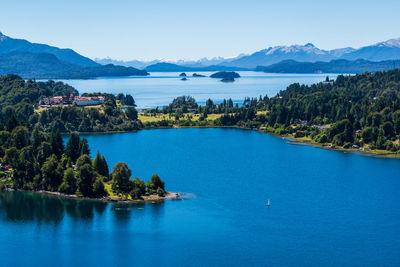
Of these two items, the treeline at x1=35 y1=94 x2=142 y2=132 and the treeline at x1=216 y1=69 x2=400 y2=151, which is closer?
the treeline at x1=216 y1=69 x2=400 y2=151

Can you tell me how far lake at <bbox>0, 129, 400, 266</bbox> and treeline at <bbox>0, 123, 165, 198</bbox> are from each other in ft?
4.70

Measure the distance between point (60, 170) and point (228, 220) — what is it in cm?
1592

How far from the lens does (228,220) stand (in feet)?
111

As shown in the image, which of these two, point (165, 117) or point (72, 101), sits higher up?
point (72, 101)

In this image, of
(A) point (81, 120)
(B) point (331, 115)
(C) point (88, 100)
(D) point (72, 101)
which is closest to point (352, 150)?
(B) point (331, 115)

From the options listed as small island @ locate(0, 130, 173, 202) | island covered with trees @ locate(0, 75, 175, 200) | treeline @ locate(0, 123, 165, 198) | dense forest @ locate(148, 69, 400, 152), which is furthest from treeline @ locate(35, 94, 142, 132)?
small island @ locate(0, 130, 173, 202)

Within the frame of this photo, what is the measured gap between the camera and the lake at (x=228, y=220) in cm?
2836

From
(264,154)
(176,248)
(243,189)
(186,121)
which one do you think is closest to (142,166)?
(243,189)

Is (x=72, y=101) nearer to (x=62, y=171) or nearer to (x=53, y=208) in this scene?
(x=62, y=171)

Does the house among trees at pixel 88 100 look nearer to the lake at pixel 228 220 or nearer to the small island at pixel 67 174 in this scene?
the lake at pixel 228 220

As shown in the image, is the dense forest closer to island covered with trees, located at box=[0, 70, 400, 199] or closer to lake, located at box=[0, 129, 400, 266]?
island covered with trees, located at box=[0, 70, 400, 199]

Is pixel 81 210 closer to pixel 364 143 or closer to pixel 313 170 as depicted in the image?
pixel 313 170

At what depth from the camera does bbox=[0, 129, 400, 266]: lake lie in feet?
93.0

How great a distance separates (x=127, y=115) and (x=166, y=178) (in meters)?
41.2
